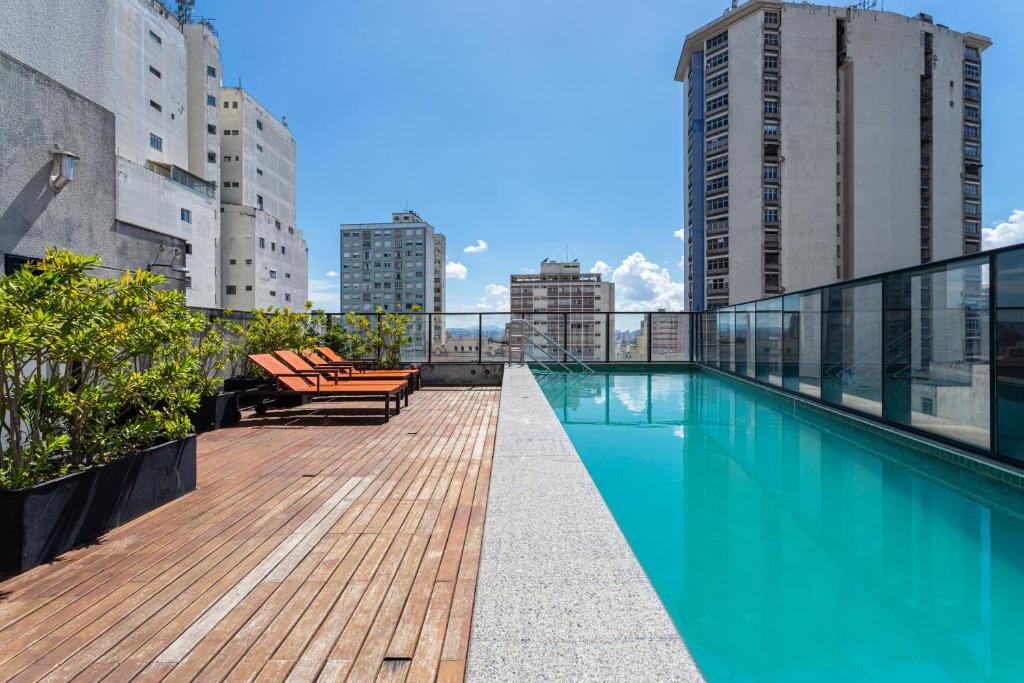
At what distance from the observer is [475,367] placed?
10297 millimetres

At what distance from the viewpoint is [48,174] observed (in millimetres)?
4160

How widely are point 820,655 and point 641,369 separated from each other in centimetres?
1285

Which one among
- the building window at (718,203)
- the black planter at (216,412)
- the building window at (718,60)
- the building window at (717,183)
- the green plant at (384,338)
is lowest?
the black planter at (216,412)

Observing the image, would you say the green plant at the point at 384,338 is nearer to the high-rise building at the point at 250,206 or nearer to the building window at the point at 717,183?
the high-rise building at the point at 250,206

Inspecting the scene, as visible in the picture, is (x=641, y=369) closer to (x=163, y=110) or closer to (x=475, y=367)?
(x=475, y=367)

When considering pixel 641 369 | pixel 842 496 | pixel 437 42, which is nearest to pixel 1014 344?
pixel 842 496

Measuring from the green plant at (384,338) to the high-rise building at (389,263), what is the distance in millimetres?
93474

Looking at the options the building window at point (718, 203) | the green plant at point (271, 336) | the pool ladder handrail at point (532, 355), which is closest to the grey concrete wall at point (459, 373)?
the pool ladder handrail at point (532, 355)

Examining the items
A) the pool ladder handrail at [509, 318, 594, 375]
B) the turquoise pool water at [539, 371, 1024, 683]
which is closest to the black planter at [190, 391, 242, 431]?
the turquoise pool water at [539, 371, 1024, 683]

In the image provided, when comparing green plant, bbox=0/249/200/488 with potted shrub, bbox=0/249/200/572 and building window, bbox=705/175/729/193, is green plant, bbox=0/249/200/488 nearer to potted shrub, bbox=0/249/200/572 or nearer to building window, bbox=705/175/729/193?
potted shrub, bbox=0/249/200/572

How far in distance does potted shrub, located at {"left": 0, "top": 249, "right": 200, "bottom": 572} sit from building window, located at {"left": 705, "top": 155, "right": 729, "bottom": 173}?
5035 cm

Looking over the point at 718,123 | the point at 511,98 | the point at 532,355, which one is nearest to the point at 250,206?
the point at 511,98

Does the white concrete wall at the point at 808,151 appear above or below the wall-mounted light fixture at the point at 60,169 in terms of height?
above

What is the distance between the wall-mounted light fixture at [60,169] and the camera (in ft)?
13.7
